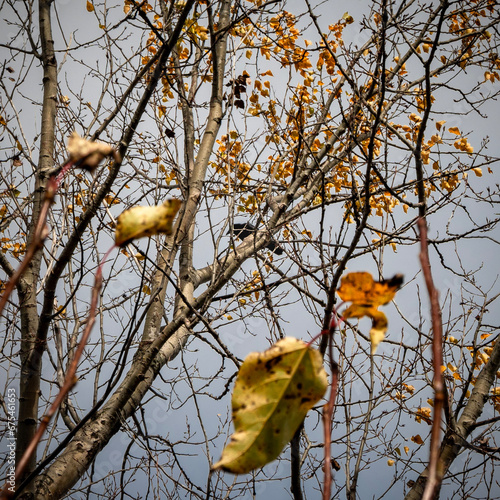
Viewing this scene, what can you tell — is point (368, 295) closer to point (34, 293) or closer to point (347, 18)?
point (34, 293)

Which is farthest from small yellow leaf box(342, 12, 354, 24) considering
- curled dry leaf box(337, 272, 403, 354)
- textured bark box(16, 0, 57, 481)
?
curled dry leaf box(337, 272, 403, 354)

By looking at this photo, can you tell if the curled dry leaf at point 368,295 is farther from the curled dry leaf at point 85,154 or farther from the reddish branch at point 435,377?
the curled dry leaf at point 85,154

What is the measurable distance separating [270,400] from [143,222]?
0.81ft

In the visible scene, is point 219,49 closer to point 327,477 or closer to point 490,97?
point 490,97

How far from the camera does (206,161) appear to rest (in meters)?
3.27

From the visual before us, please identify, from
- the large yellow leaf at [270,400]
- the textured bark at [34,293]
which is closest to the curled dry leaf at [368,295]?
the large yellow leaf at [270,400]

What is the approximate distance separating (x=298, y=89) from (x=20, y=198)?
9.36 feet

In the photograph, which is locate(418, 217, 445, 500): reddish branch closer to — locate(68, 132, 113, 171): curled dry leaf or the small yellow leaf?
locate(68, 132, 113, 171): curled dry leaf

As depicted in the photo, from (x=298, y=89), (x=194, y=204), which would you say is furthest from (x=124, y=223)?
(x=298, y=89)

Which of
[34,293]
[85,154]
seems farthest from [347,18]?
[85,154]

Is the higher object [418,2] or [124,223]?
[418,2]

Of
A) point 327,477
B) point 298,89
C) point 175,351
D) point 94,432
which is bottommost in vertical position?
point 327,477

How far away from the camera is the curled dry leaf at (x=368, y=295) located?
45 centimetres

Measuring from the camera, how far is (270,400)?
17.7 inches
